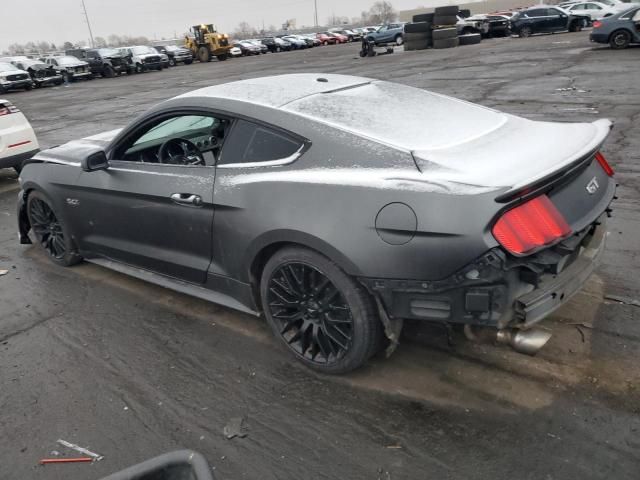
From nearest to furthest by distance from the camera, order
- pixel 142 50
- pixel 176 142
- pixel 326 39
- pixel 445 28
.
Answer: pixel 176 142 < pixel 445 28 < pixel 142 50 < pixel 326 39

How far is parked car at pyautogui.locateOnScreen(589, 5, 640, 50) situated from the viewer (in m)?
18.7

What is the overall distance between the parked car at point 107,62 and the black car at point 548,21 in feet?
84.4

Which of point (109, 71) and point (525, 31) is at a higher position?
point (525, 31)

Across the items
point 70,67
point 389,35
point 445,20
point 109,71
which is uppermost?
point 445,20

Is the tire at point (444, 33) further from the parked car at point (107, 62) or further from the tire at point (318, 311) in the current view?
the tire at point (318, 311)

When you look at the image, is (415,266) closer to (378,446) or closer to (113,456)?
(378,446)

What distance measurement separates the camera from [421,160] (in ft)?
8.41

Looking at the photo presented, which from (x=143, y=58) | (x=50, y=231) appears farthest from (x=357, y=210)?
(x=143, y=58)

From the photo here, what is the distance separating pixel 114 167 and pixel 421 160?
236 centimetres

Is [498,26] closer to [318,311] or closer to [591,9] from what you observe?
[591,9]

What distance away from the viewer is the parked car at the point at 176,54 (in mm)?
41281

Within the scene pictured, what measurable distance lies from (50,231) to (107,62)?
115ft

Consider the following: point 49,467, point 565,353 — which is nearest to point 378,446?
point 565,353

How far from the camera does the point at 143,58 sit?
36.8 metres
